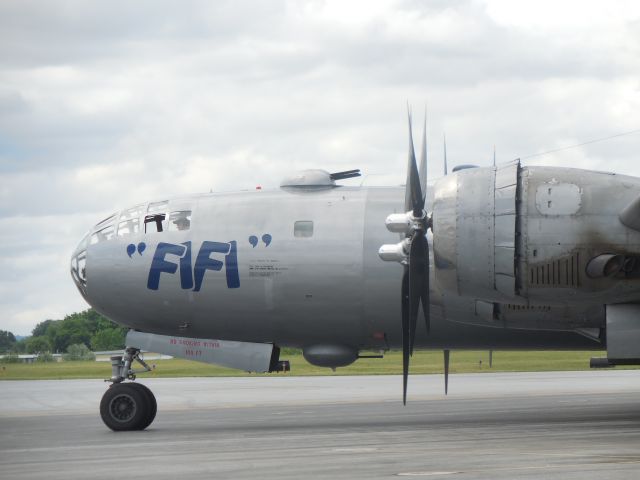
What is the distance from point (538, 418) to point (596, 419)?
4.89ft

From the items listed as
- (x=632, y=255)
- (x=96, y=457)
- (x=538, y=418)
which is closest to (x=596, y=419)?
(x=538, y=418)

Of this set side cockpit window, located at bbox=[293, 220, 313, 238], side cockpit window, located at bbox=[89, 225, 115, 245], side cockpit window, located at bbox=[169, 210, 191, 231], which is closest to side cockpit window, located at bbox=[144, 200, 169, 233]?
side cockpit window, located at bbox=[169, 210, 191, 231]

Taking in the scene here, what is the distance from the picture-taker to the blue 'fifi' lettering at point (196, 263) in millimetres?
25359

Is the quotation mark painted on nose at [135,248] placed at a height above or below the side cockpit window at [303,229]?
below

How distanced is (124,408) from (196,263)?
151 inches

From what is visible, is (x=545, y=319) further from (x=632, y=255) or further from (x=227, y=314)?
(x=227, y=314)

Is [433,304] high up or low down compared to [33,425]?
up

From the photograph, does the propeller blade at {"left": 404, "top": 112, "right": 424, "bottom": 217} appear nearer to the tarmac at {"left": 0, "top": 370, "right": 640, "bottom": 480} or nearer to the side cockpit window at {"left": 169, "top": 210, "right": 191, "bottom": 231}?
the tarmac at {"left": 0, "top": 370, "right": 640, "bottom": 480}

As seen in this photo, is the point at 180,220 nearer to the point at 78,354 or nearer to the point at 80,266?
the point at 80,266

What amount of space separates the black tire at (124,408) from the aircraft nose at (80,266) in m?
3.20

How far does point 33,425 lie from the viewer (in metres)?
28.1

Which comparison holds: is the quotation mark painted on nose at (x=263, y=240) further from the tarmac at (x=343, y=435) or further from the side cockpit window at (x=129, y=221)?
the tarmac at (x=343, y=435)

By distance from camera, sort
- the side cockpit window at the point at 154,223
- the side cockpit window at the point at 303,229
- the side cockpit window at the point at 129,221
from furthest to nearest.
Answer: the side cockpit window at the point at 129,221 < the side cockpit window at the point at 154,223 < the side cockpit window at the point at 303,229

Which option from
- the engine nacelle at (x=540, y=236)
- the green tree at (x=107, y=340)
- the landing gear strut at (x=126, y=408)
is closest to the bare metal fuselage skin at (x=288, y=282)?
the engine nacelle at (x=540, y=236)
